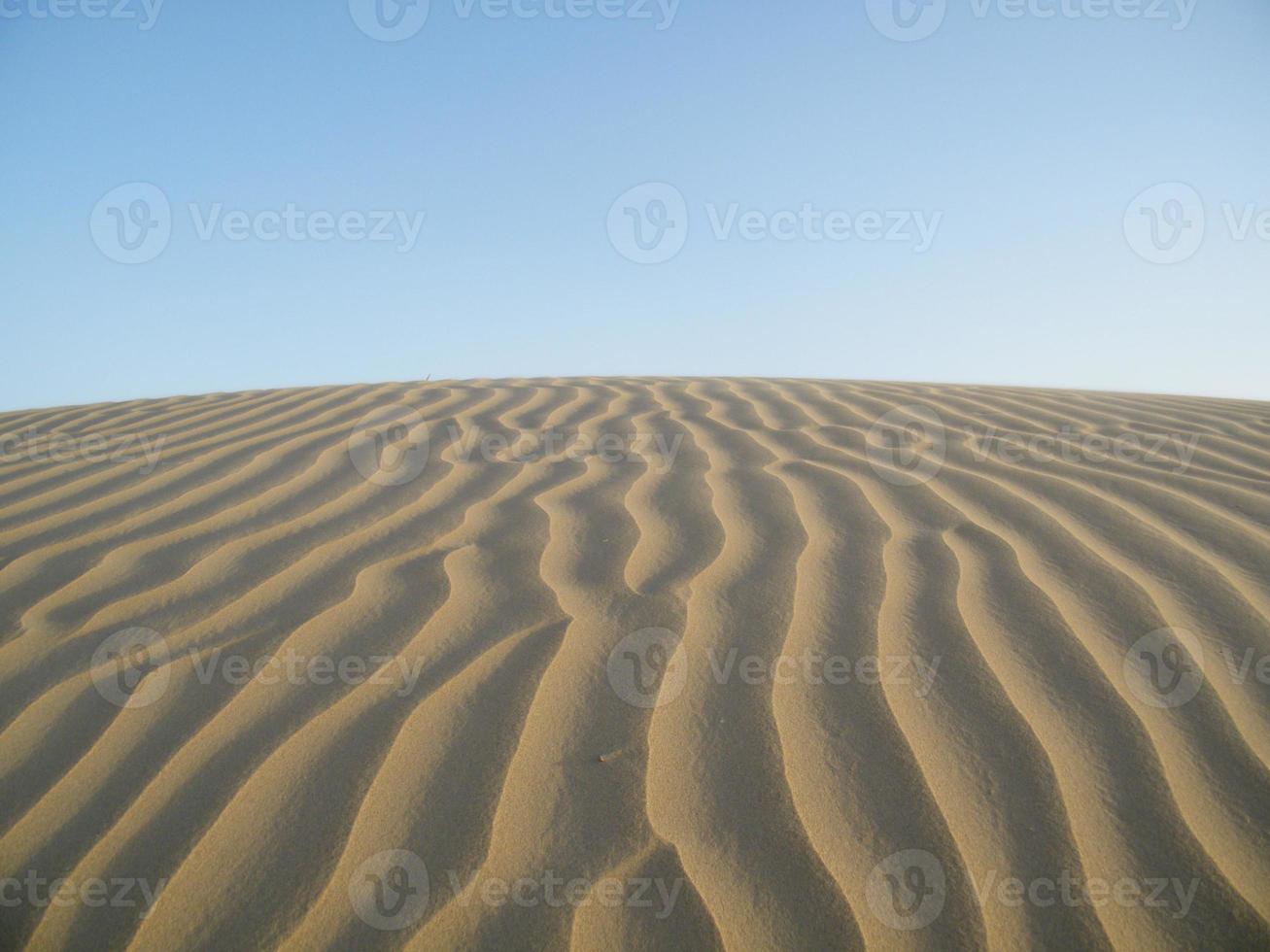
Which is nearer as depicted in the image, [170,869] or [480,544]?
[170,869]

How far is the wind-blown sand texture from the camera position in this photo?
3.68 ft

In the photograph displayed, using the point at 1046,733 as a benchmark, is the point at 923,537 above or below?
above

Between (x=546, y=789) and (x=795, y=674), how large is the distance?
0.56m

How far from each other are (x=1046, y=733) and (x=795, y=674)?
456 mm

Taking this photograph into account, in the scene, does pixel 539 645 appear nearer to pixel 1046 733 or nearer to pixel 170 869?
pixel 170 869

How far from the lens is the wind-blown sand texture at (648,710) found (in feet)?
3.68

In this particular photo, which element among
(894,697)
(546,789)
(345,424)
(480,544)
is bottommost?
(546,789)

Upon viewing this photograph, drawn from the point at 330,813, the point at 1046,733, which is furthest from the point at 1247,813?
the point at 330,813

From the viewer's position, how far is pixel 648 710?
1.49 m

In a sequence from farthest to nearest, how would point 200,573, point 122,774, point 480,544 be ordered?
point 480,544
point 200,573
point 122,774

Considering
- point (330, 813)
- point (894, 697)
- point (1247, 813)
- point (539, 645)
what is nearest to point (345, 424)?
point (539, 645)

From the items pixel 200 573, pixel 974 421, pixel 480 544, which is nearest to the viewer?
pixel 200 573

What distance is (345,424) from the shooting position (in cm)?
364

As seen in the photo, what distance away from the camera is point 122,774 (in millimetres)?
1365
